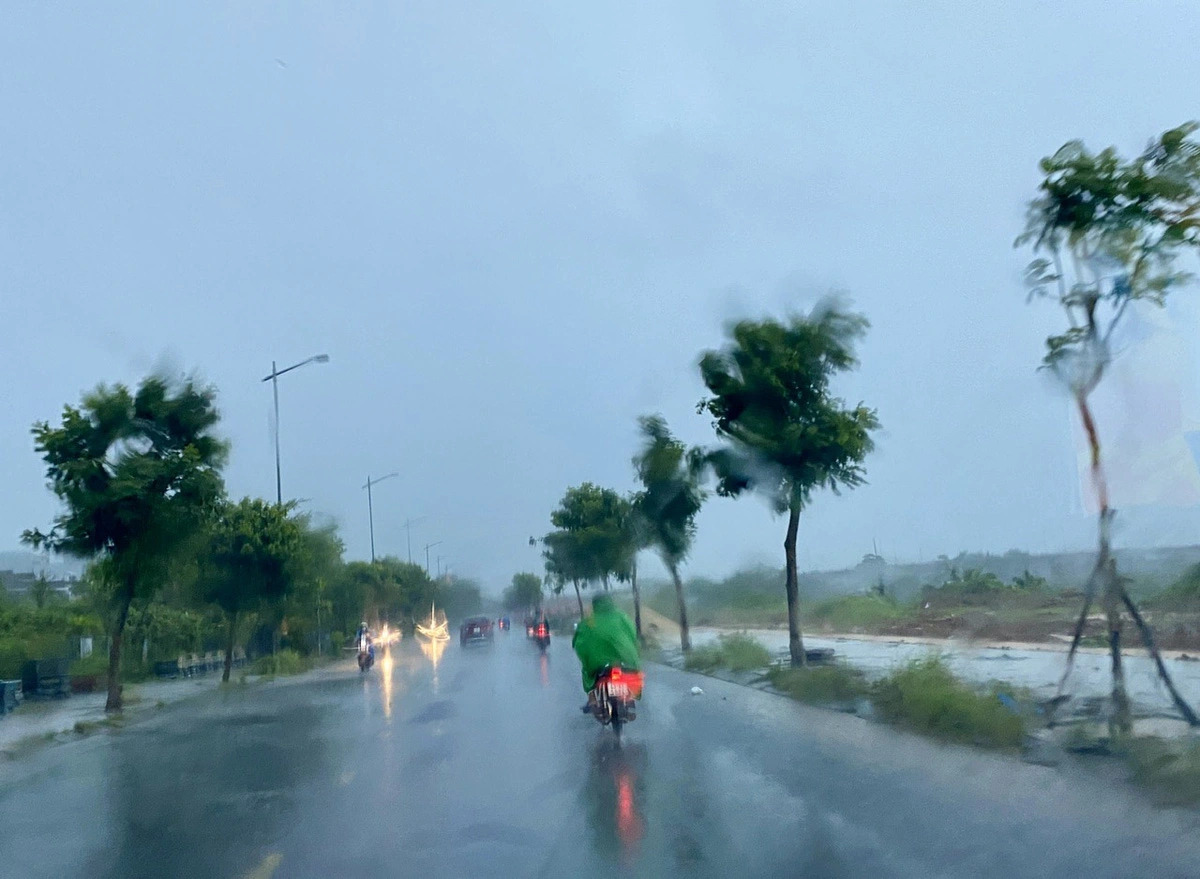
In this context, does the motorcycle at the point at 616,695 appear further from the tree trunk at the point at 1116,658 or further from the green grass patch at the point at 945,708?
the tree trunk at the point at 1116,658

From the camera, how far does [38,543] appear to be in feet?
87.0

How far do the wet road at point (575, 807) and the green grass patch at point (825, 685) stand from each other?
1.69 m

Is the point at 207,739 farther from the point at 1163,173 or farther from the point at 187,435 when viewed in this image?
the point at 1163,173

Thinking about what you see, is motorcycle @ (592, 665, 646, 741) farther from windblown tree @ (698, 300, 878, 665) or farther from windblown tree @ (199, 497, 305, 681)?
windblown tree @ (199, 497, 305, 681)

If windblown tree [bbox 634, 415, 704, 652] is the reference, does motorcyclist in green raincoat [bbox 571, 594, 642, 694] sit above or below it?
below

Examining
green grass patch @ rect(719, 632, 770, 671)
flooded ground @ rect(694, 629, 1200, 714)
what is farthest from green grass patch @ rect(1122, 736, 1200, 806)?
green grass patch @ rect(719, 632, 770, 671)

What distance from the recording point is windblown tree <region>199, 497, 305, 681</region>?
38406 millimetres

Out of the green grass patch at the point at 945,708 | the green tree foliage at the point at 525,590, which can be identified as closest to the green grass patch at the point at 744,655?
the green grass patch at the point at 945,708

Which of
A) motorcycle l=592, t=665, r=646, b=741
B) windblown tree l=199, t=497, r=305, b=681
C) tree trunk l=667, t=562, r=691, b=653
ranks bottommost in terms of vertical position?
motorcycle l=592, t=665, r=646, b=741

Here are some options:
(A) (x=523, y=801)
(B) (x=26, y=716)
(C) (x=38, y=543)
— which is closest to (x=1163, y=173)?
(A) (x=523, y=801)

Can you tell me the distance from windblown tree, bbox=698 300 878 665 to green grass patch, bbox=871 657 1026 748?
19.2ft

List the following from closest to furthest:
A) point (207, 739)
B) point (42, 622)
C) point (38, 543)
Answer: point (207, 739) < point (38, 543) < point (42, 622)

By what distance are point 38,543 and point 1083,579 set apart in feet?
71.6

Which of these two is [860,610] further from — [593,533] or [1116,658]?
[1116,658]
